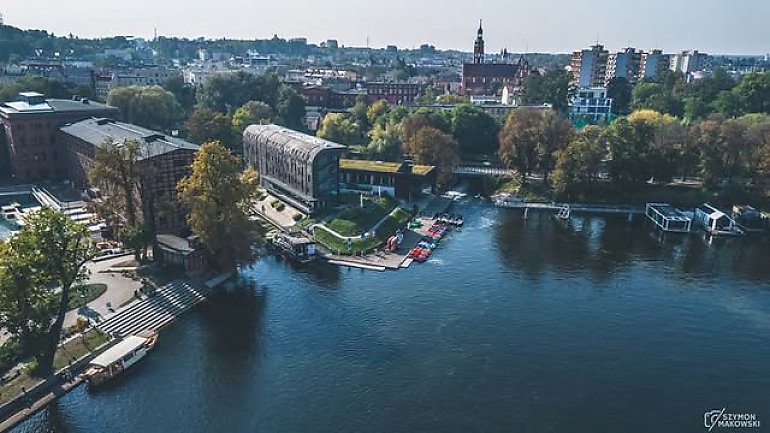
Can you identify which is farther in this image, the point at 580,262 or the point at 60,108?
the point at 60,108

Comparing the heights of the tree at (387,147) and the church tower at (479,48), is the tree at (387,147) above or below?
below

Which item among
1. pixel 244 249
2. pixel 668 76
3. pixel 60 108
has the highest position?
pixel 668 76

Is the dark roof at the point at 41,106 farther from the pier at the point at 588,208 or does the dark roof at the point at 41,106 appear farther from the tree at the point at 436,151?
the pier at the point at 588,208

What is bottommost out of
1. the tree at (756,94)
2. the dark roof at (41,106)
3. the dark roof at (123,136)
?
the dark roof at (123,136)

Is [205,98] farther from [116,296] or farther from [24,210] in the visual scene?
[116,296]

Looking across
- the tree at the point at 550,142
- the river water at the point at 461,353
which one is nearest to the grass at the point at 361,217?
the river water at the point at 461,353

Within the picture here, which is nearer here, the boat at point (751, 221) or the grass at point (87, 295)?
the grass at point (87, 295)

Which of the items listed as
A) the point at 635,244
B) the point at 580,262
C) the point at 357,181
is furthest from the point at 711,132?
the point at 357,181
